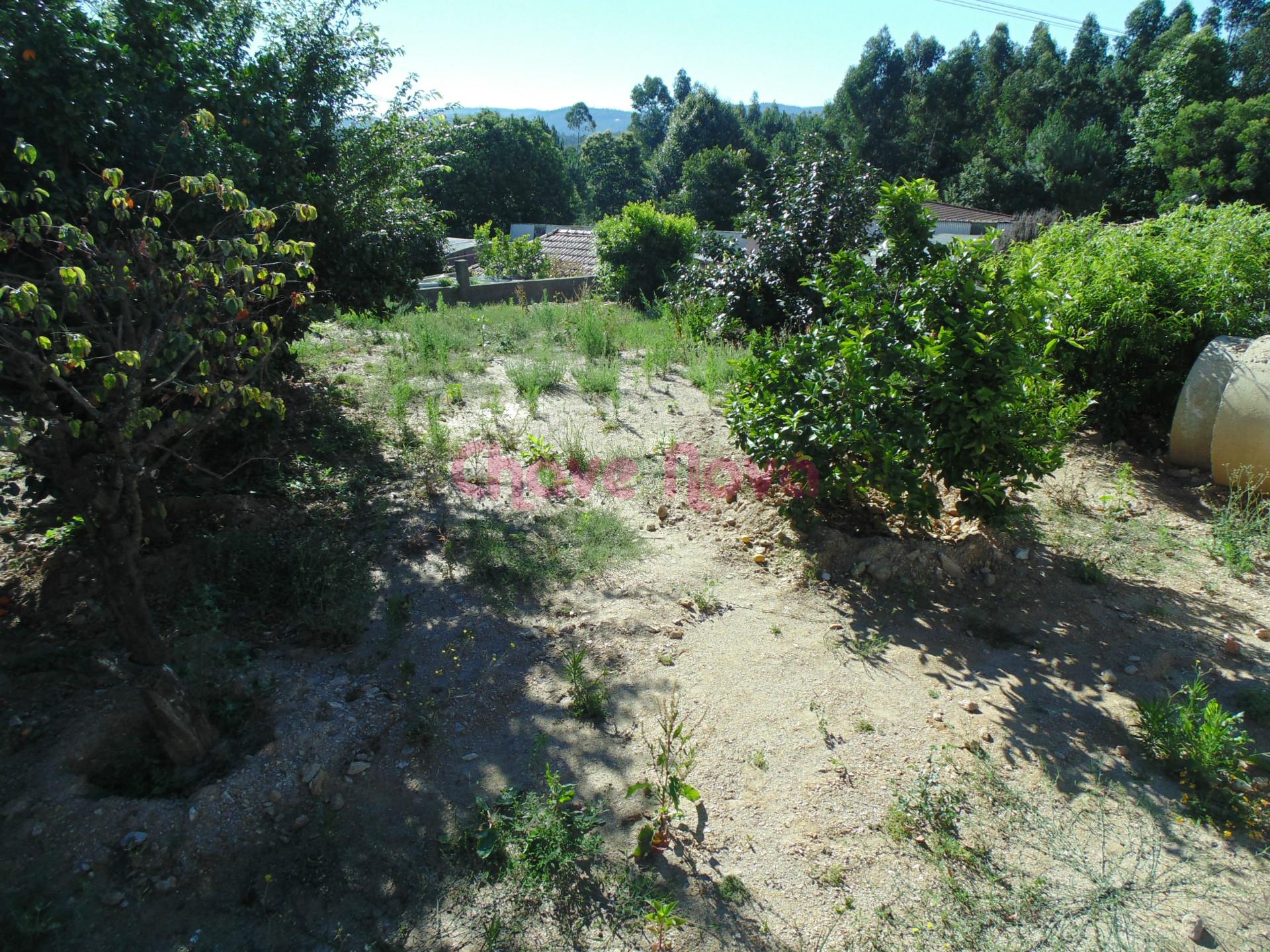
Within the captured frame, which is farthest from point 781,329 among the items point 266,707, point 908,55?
point 908,55

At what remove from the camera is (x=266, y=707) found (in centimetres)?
321

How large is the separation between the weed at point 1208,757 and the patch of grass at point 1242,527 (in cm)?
194

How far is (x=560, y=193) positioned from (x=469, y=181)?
5.63 m

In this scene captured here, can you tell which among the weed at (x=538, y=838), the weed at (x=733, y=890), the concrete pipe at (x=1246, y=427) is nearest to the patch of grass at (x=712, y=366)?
the concrete pipe at (x=1246, y=427)

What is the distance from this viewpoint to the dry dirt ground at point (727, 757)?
8.08 ft

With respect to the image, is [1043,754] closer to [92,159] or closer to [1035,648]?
[1035,648]

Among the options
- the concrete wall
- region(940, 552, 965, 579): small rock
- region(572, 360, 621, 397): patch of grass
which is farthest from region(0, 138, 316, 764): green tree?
the concrete wall

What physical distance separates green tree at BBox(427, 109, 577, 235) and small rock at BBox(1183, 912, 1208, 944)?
137 ft

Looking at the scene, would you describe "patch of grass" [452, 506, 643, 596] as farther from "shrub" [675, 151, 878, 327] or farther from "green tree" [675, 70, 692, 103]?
"green tree" [675, 70, 692, 103]

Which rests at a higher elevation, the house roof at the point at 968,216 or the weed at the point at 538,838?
the house roof at the point at 968,216

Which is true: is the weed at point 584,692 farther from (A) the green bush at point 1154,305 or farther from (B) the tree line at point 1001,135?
(B) the tree line at point 1001,135

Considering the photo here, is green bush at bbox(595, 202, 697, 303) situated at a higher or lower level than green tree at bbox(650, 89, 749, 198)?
lower

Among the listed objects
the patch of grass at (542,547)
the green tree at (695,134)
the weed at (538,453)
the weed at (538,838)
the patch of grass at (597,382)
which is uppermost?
the green tree at (695,134)

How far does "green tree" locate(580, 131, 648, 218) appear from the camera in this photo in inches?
1847
